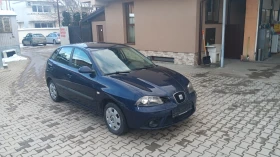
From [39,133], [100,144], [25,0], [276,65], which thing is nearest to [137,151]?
[100,144]

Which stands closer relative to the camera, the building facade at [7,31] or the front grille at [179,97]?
the front grille at [179,97]

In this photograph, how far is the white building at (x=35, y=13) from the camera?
37.9 m

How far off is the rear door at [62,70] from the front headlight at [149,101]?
2054 mm

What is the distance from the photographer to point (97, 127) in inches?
171

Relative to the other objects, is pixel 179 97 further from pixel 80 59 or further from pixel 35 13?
pixel 35 13

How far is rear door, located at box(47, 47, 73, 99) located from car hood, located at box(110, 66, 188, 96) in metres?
1.49

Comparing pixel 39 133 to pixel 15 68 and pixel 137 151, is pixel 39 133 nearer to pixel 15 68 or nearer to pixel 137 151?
pixel 137 151

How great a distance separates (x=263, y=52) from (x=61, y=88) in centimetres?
894

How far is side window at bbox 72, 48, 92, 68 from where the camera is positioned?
4528 millimetres

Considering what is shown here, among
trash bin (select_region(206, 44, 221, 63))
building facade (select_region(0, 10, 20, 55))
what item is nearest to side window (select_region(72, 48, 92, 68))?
trash bin (select_region(206, 44, 221, 63))

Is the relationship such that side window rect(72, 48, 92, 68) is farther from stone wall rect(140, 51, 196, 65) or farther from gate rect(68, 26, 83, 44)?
gate rect(68, 26, 83, 44)

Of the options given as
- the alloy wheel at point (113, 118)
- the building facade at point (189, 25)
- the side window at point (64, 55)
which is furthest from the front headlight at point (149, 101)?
the building facade at point (189, 25)

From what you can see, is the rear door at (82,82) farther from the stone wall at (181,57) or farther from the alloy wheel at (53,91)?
the stone wall at (181,57)

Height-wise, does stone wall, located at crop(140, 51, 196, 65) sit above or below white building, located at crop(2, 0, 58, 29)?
below
